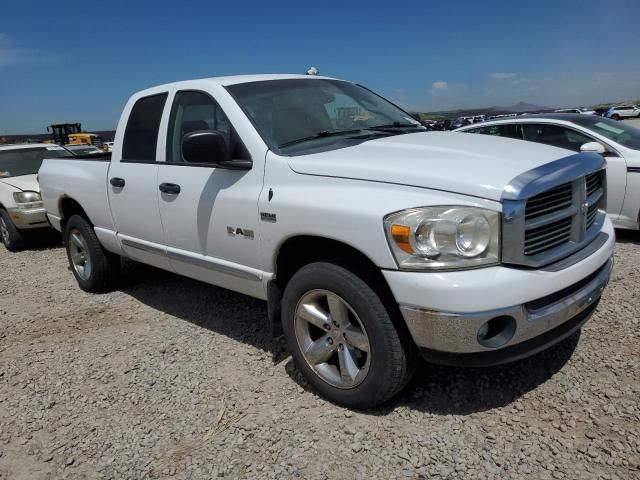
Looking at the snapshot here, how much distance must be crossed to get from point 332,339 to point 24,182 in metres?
7.09

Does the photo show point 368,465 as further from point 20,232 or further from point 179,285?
point 20,232

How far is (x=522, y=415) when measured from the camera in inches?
105

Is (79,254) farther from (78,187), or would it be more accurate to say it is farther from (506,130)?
(506,130)

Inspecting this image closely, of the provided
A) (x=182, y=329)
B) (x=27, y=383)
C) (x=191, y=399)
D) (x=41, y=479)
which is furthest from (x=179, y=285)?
(x=41, y=479)

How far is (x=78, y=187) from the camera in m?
4.86

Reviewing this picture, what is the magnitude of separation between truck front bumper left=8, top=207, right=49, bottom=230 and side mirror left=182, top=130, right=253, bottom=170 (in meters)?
5.75

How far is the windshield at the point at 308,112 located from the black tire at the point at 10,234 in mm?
6060

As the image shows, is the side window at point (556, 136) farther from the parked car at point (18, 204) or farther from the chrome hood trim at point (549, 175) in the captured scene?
the parked car at point (18, 204)

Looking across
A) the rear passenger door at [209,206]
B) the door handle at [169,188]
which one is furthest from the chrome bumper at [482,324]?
the door handle at [169,188]

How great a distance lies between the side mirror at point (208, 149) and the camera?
2.98 metres

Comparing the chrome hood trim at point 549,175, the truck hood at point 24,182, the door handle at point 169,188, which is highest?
the chrome hood trim at point 549,175

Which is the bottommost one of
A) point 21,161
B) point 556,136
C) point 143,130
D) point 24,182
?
point 24,182

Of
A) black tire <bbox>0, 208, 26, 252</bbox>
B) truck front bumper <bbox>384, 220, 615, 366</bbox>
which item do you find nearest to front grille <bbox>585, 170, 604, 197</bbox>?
truck front bumper <bbox>384, 220, 615, 366</bbox>

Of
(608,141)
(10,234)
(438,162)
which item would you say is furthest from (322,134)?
(10,234)
